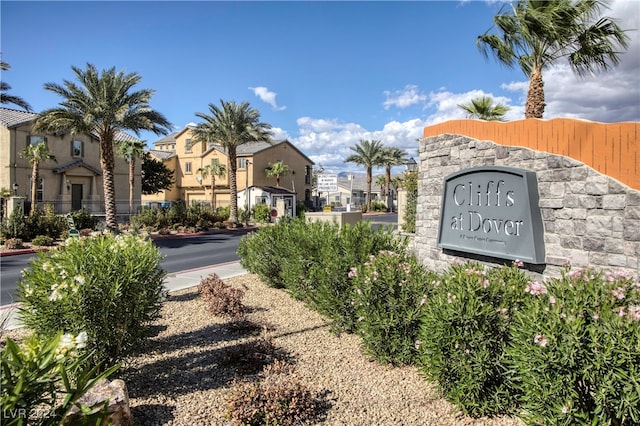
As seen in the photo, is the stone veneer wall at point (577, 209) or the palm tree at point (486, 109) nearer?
the stone veneer wall at point (577, 209)

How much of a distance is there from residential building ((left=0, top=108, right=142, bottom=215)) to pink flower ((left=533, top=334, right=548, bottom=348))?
3217 cm

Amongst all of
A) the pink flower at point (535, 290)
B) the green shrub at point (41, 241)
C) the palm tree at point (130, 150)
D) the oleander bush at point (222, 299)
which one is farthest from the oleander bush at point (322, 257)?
the palm tree at point (130, 150)

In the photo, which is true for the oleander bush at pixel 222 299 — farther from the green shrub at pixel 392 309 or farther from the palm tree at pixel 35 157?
the palm tree at pixel 35 157

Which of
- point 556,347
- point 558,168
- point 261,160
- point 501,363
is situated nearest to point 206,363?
point 501,363

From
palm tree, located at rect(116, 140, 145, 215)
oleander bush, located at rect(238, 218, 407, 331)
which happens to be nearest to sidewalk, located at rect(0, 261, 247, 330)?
oleander bush, located at rect(238, 218, 407, 331)

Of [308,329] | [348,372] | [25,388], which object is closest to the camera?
[25,388]

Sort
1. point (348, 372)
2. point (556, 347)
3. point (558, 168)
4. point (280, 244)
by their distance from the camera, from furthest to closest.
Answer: point (280, 244) < point (558, 168) < point (348, 372) < point (556, 347)

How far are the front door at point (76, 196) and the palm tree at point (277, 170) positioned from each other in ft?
66.0

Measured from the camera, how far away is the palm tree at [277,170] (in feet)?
160

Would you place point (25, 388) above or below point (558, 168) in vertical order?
below

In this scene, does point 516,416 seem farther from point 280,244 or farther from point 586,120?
point 280,244

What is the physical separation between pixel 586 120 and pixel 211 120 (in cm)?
3050

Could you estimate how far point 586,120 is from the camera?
210 inches

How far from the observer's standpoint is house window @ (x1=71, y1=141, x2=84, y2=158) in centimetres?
3575
